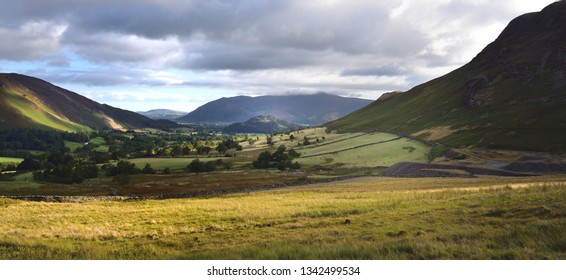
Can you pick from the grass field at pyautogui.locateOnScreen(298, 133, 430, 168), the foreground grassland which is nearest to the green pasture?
the grass field at pyautogui.locateOnScreen(298, 133, 430, 168)

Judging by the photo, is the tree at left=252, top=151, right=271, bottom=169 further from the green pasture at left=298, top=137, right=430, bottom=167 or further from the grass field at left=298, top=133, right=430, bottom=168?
the grass field at left=298, top=133, right=430, bottom=168

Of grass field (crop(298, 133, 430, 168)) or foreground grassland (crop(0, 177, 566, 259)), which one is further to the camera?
grass field (crop(298, 133, 430, 168))

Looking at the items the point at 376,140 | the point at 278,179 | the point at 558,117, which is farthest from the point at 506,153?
the point at 278,179

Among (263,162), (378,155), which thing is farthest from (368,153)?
(263,162)

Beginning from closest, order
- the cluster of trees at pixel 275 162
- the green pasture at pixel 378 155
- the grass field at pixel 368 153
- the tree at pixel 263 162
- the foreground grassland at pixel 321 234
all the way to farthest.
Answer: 1. the foreground grassland at pixel 321 234
2. the green pasture at pixel 378 155
3. the grass field at pixel 368 153
4. the cluster of trees at pixel 275 162
5. the tree at pixel 263 162

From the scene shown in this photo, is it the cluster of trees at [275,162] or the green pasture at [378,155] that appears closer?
the green pasture at [378,155]

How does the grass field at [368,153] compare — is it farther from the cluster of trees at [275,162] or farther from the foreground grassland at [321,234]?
the foreground grassland at [321,234]

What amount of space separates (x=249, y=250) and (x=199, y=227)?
12.7 metres

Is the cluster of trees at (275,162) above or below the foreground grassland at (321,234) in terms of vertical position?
below

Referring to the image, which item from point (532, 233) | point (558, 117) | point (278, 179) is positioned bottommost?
point (278, 179)

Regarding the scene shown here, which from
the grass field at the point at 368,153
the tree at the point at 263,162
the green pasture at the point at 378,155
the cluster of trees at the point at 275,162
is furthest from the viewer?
the tree at the point at 263,162

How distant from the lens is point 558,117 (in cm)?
14812

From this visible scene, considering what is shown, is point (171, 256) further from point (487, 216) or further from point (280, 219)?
point (487, 216)

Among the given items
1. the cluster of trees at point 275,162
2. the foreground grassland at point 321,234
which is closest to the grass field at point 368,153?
the cluster of trees at point 275,162
